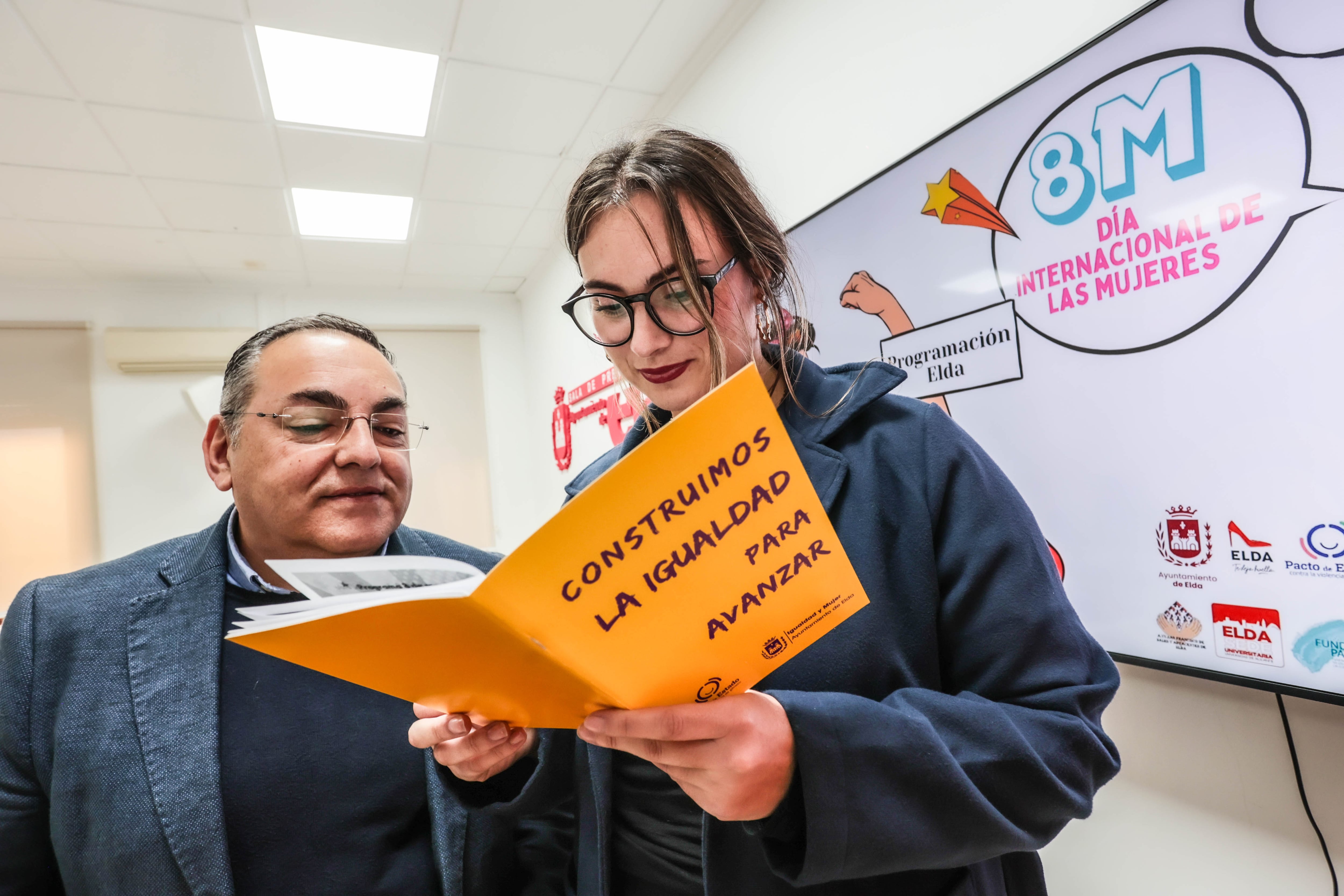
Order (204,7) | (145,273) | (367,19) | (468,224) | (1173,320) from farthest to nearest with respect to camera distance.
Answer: (145,273) < (468,224) < (367,19) < (204,7) < (1173,320)

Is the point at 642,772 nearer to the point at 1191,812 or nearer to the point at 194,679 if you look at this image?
the point at 194,679

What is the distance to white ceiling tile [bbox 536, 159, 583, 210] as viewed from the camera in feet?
10.6

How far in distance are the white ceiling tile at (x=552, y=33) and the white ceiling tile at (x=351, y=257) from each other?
A: 75.0 inches

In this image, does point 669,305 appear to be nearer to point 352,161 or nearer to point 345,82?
point 345,82

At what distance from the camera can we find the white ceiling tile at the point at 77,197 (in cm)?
290

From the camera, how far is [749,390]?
0.40 m

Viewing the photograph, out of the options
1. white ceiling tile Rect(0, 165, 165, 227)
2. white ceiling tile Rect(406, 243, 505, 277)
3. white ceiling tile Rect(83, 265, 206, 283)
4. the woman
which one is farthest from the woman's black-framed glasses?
white ceiling tile Rect(83, 265, 206, 283)

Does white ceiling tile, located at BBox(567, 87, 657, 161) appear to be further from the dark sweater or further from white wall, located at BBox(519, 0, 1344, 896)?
the dark sweater

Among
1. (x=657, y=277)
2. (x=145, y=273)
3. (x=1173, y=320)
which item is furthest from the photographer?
(x=145, y=273)

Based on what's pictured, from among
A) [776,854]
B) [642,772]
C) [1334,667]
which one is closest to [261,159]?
[642,772]

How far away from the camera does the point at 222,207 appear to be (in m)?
3.31

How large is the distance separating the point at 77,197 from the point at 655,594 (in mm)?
4138

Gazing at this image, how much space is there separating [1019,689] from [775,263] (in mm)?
581

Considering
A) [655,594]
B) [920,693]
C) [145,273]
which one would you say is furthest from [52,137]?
[920,693]
